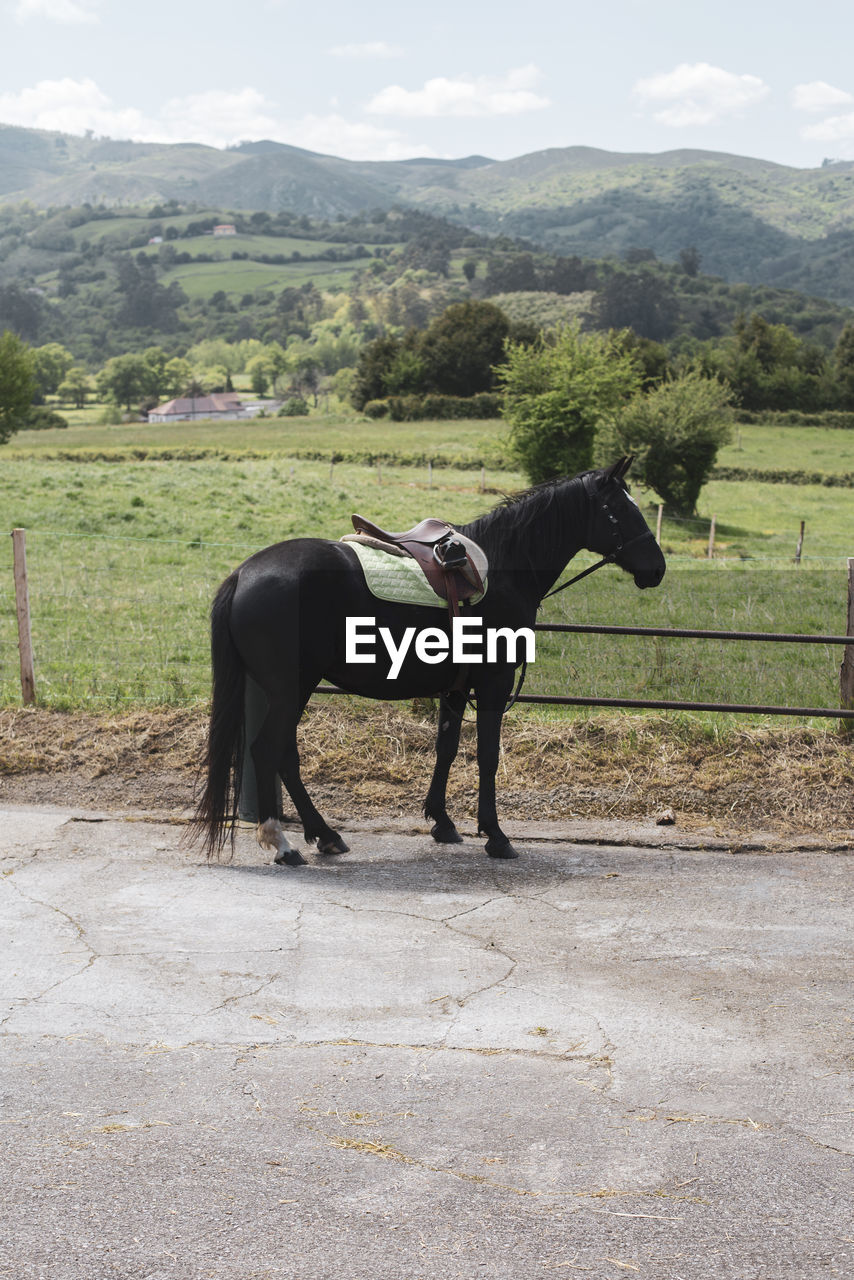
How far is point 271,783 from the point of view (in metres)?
6.13

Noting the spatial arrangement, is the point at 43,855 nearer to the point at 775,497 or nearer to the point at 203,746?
the point at 203,746

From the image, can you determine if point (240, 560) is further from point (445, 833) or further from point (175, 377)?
point (175, 377)

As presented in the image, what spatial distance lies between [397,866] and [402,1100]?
7.99 feet

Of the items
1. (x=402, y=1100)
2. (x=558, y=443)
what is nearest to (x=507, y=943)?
(x=402, y=1100)

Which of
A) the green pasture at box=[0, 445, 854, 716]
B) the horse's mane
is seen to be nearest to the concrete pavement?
the horse's mane

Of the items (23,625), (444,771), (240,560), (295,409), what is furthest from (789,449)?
(444,771)

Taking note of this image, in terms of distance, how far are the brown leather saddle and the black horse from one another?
13 cm

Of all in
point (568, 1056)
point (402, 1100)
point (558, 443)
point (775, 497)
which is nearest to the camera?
point (402, 1100)

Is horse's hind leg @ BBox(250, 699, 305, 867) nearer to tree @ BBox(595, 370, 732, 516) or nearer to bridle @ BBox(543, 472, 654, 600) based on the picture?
bridle @ BBox(543, 472, 654, 600)

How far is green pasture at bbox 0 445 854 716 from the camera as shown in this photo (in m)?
9.43

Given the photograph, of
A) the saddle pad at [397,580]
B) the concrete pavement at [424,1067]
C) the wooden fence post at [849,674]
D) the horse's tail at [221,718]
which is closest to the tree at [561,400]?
the wooden fence post at [849,674]

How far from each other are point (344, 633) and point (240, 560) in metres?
14.3

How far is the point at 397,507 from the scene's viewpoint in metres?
30.2

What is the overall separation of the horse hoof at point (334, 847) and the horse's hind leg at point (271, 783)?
174mm
